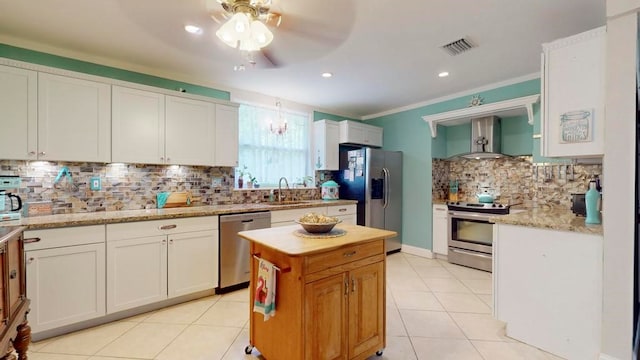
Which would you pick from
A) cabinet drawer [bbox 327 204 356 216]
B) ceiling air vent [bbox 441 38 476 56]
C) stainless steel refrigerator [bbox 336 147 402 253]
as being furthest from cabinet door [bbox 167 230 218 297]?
ceiling air vent [bbox 441 38 476 56]

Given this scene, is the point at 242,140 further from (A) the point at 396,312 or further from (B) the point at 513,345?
(B) the point at 513,345

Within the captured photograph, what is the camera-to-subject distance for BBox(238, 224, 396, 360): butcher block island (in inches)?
63.1

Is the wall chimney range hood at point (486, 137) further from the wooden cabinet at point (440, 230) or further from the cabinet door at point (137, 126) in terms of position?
the cabinet door at point (137, 126)

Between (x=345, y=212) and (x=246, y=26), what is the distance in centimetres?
311

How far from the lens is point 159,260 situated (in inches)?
107

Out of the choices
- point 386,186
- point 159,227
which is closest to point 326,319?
point 159,227

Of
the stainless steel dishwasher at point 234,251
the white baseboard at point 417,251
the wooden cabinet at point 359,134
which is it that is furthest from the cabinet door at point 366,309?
the wooden cabinet at point 359,134

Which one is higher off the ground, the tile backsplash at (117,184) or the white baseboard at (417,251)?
the tile backsplash at (117,184)

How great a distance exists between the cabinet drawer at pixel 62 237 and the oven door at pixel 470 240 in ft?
13.9

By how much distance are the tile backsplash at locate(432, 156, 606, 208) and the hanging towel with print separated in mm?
3458

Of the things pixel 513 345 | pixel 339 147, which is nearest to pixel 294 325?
pixel 513 345

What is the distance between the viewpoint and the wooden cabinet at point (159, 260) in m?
2.50

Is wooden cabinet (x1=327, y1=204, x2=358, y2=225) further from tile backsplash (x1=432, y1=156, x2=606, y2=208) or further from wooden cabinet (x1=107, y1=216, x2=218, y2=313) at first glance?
wooden cabinet (x1=107, y1=216, x2=218, y2=313)

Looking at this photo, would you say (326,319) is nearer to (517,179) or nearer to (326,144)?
(326,144)
